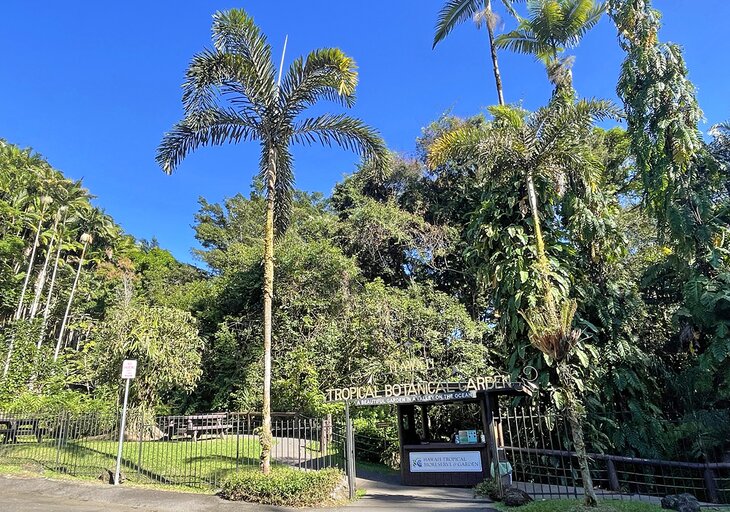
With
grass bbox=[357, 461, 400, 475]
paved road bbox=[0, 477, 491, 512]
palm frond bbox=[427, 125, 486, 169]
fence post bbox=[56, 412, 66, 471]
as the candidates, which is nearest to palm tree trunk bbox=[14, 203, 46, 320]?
fence post bbox=[56, 412, 66, 471]

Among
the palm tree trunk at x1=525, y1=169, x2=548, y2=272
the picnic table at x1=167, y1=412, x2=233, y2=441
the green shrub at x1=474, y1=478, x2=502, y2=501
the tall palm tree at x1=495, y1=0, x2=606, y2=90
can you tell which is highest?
the tall palm tree at x1=495, y1=0, x2=606, y2=90

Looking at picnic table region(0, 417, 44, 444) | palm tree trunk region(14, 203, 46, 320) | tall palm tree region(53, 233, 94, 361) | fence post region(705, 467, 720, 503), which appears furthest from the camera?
tall palm tree region(53, 233, 94, 361)

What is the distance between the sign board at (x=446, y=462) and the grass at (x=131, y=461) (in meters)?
4.20

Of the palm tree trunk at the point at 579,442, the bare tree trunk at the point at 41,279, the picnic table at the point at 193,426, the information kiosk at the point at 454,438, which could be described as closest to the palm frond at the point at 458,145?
the information kiosk at the point at 454,438

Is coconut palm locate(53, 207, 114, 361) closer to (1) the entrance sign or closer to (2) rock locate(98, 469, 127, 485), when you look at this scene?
(2) rock locate(98, 469, 127, 485)

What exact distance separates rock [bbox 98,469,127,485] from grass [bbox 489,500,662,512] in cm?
794

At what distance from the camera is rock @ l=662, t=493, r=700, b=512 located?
23.1 feet

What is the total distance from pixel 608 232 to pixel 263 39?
10.2m

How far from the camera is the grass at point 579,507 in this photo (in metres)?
6.79

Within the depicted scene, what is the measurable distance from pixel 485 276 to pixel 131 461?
34.0 ft

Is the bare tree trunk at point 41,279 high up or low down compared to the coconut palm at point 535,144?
up

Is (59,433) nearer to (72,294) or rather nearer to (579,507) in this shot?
(579,507)

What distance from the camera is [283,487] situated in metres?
8.00

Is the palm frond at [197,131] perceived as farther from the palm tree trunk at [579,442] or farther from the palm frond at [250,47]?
the palm tree trunk at [579,442]
